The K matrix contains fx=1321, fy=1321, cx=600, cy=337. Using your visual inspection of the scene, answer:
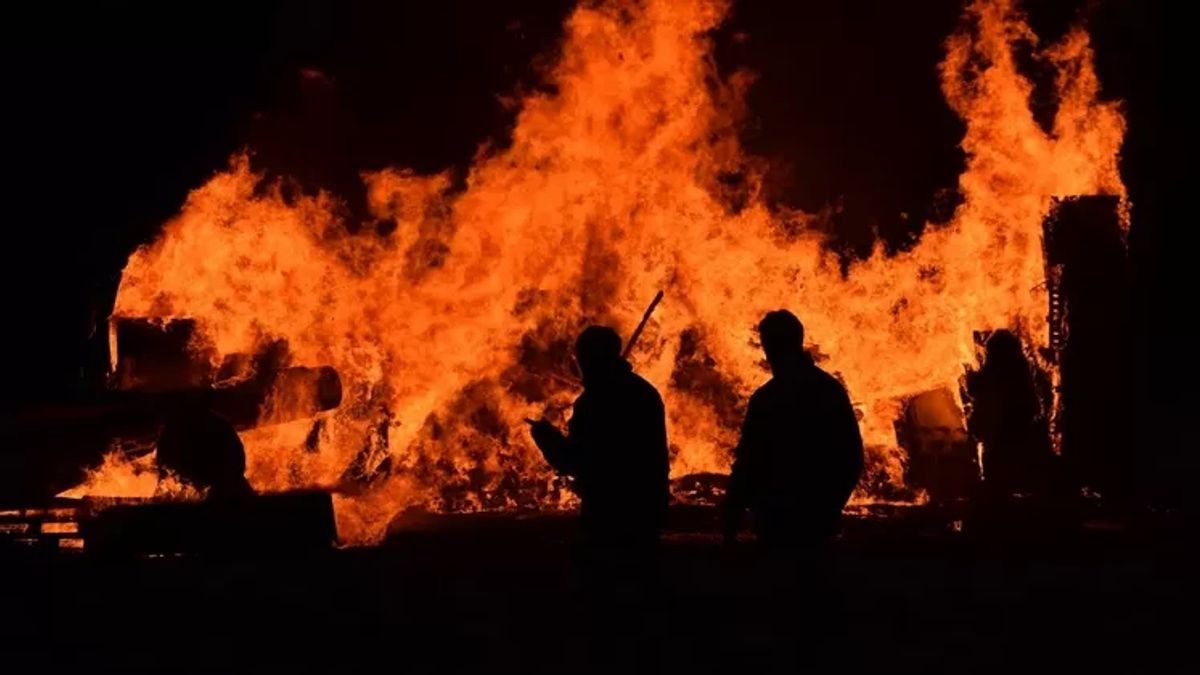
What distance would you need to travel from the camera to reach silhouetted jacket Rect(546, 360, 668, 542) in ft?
18.4

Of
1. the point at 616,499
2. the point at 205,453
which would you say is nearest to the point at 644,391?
the point at 616,499

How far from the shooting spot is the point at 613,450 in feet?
18.5

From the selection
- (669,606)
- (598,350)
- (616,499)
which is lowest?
(669,606)

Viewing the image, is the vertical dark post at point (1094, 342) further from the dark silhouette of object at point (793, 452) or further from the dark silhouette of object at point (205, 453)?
the dark silhouette of object at point (205, 453)

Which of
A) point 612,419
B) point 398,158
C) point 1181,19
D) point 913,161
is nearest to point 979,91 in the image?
point 913,161

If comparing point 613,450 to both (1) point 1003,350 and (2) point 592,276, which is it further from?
(2) point 592,276

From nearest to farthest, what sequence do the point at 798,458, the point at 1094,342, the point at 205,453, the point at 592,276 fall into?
the point at 798,458 < the point at 205,453 < the point at 1094,342 < the point at 592,276

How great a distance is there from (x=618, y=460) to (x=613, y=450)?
5 centimetres

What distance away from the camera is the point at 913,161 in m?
12.0

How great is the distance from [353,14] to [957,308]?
20.0ft

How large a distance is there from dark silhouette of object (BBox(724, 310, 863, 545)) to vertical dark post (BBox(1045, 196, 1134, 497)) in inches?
135

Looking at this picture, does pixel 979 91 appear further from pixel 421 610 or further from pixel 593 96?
pixel 421 610

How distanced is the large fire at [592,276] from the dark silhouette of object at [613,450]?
4.20 meters

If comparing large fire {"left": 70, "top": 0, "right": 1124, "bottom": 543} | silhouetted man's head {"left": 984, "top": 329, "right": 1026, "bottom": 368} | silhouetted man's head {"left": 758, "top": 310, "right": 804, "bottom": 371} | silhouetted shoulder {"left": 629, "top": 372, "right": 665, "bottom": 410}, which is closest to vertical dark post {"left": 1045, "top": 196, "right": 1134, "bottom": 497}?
silhouetted man's head {"left": 984, "top": 329, "right": 1026, "bottom": 368}
